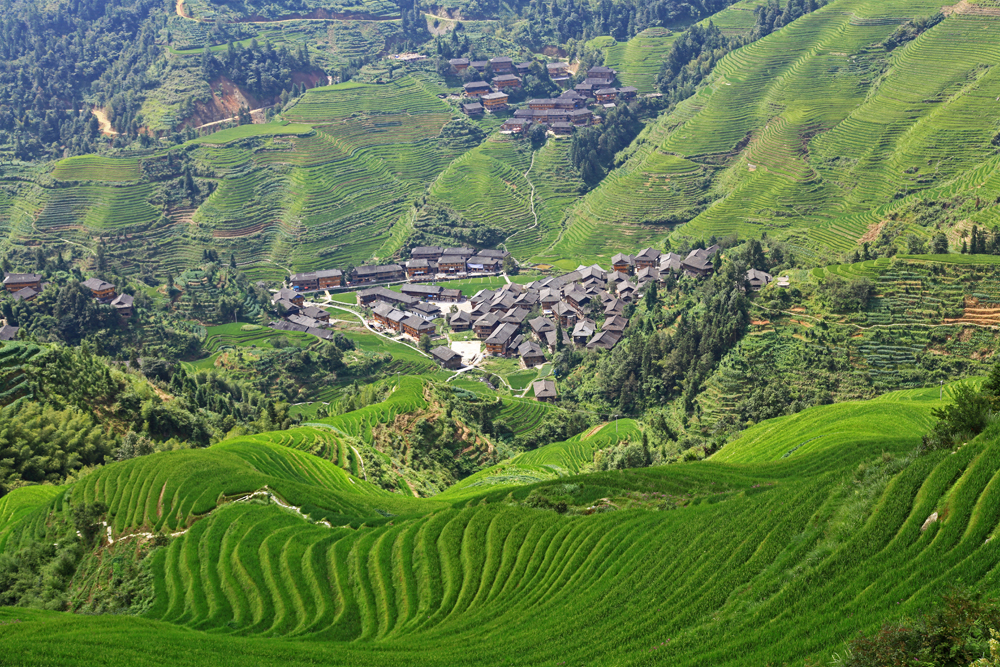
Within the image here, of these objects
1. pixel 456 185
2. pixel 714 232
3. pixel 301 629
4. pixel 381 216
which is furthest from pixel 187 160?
pixel 301 629

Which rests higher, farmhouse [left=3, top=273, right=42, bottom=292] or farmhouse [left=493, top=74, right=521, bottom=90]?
farmhouse [left=493, top=74, right=521, bottom=90]

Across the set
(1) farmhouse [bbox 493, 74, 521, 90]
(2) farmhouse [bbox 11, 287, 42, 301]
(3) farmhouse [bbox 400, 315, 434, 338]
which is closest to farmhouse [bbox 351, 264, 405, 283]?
(3) farmhouse [bbox 400, 315, 434, 338]

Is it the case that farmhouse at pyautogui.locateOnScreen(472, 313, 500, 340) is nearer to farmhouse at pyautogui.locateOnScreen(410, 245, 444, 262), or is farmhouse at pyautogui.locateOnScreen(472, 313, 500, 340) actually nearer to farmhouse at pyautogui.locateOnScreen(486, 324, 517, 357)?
farmhouse at pyautogui.locateOnScreen(486, 324, 517, 357)

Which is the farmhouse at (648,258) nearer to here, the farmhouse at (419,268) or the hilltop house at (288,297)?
the farmhouse at (419,268)

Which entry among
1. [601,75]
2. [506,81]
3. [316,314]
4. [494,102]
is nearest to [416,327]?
[316,314]

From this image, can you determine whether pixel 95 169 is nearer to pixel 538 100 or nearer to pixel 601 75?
pixel 538 100
